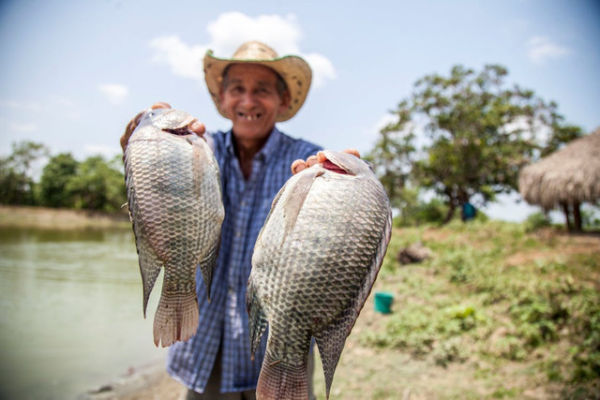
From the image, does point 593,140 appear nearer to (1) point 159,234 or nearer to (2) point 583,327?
(2) point 583,327

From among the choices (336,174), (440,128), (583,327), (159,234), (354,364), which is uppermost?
(440,128)

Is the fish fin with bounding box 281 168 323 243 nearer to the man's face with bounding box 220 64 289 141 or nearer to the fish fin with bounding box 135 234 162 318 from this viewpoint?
the fish fin with bounding box 135 234 162 318

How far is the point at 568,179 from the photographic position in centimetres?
1310

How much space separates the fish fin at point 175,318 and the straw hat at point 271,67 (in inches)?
66.4

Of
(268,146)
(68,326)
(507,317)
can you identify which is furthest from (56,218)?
(268,146)

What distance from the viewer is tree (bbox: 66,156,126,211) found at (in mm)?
46312

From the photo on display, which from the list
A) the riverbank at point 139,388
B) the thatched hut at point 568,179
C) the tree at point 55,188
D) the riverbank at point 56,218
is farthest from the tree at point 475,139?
the tree at point 55,188

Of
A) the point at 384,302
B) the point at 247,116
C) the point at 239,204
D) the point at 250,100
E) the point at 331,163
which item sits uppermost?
the point at 250,100

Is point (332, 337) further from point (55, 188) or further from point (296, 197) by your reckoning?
point (55, 188)

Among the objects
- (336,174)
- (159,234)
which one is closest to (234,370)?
(159,234)

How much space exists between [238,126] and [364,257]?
164 cm

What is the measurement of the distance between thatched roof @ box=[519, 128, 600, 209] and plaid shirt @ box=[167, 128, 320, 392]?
1387 cm

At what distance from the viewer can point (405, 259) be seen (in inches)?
474

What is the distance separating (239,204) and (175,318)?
3.69 ft
